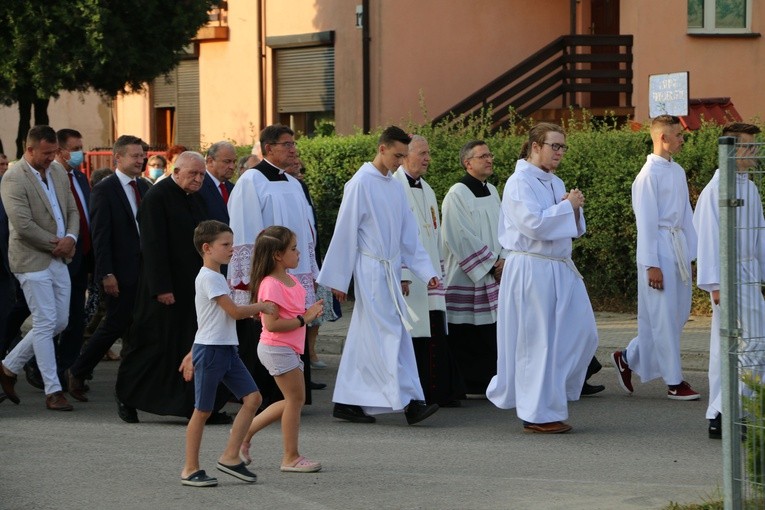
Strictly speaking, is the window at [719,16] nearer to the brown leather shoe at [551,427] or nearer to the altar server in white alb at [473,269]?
the altar server in white alb at [473,269]

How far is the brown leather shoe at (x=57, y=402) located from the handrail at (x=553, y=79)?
12.9m

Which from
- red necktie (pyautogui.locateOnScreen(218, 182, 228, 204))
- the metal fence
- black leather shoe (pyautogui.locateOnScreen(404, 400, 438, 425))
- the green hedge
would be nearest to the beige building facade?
the green hedge

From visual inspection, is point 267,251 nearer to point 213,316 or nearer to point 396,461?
point 213,316

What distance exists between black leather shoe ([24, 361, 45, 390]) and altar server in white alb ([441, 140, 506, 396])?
3.40 meters

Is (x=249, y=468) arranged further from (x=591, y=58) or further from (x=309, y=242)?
(x=591, y=58)

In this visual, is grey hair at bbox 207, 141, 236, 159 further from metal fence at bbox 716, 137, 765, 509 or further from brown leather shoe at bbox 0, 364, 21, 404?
metal fence at bbox 716, 137, 765, 509

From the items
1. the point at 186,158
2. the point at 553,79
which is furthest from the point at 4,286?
the point at 553,79

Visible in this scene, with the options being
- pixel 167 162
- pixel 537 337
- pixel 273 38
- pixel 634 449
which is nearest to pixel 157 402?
pixel 537 337

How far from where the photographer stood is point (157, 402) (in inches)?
403

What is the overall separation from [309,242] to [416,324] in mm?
982

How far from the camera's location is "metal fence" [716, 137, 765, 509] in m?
5.96

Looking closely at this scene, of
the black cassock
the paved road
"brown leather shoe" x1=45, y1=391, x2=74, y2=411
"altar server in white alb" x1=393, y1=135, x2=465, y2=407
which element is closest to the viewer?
the paved road

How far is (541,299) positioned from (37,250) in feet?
13.0

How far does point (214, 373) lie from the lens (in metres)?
8.12
